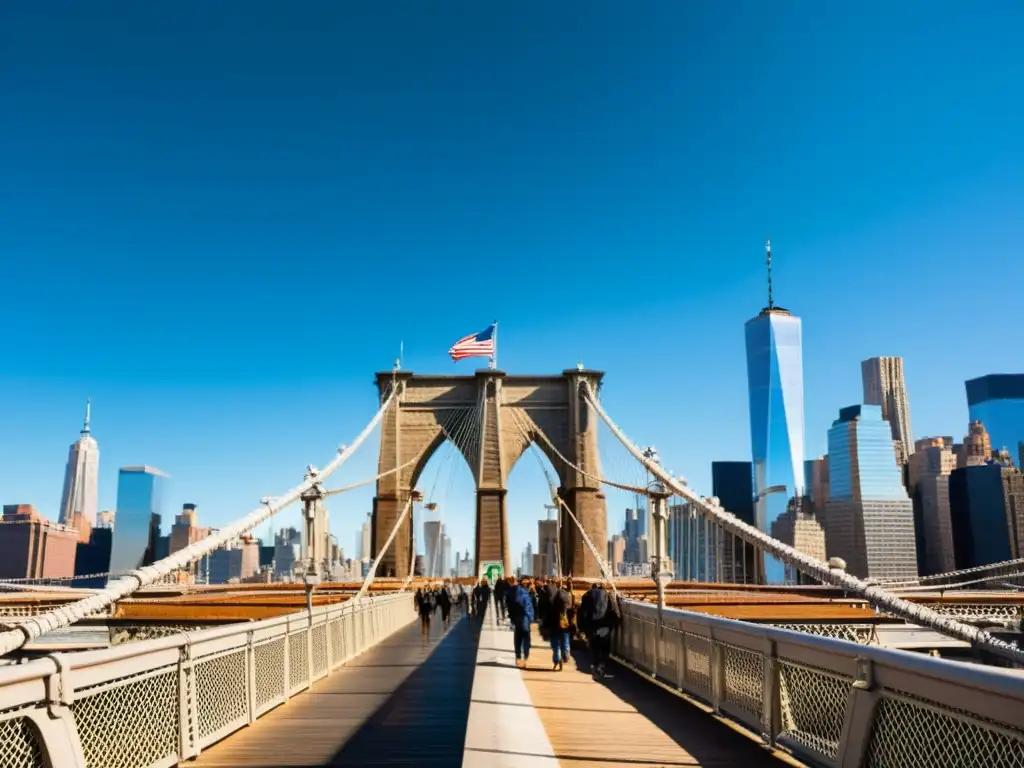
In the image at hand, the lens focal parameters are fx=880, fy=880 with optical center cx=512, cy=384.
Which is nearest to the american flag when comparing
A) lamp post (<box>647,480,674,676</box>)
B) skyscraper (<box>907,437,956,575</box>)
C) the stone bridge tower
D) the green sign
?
the stone bridge tower

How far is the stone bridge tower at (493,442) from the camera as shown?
4431cm

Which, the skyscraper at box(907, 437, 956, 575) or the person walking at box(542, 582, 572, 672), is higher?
the skyscraper at box(907, 437, 956, 575)

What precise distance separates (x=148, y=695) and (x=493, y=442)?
39.9 m

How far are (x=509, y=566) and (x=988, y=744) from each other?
40928 millimetres

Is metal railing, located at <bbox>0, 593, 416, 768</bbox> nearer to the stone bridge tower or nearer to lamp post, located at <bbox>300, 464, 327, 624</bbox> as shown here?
lamp post, located at <bbox>300, 464, 327, 624</bbox>

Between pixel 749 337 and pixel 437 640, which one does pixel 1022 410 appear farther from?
pixel 437 640

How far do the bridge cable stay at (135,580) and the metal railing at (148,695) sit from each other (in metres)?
0.58

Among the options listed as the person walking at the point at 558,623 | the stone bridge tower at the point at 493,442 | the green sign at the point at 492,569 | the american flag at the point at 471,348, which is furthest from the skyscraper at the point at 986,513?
the person walking at the point at 558,623

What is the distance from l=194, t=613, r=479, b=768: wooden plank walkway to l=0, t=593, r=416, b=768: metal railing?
0.22 meters

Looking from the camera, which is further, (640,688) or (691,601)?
(691,601)

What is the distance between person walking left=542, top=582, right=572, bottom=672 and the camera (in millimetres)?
10719

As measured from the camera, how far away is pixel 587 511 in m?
44.2

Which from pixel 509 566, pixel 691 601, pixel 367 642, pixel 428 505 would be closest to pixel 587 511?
pixel 509 566

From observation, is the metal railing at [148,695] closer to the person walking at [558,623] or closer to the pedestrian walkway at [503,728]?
the pedestrian walkway at [503,728]
